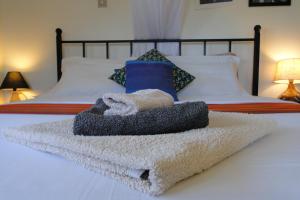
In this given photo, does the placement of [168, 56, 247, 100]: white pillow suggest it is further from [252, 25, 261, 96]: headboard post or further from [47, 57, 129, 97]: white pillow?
[47, 57, 129, 97]: white pillow

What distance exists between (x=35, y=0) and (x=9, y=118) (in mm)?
1926

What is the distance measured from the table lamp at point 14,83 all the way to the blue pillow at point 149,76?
1.25 metres

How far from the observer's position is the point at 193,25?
2619mm

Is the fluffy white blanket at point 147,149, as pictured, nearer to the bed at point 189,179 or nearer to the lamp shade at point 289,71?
the bed at point 189,179

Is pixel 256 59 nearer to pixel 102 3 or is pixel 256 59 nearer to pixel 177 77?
pixel 177 77

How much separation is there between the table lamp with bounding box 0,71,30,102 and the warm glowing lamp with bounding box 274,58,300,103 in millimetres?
2361

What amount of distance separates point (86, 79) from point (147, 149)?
1.66 m

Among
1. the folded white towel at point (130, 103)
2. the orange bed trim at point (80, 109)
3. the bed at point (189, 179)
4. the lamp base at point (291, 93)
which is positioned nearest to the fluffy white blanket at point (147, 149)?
the bed at point (189, 179)

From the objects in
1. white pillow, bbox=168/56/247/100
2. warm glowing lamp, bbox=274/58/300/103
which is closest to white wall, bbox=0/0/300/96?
warm glowing lamp, bbox=274/58/300/103

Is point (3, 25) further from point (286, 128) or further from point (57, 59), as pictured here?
point (286, 128)

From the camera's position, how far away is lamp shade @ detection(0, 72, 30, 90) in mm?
2592

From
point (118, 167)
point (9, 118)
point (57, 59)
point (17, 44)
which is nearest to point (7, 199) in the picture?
point (118, 167)

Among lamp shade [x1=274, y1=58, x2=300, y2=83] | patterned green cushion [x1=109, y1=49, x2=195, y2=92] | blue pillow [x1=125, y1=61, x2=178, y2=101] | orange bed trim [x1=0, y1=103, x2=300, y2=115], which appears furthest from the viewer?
lamp shade [x1=274, y1=58, x2=300, y2=83]

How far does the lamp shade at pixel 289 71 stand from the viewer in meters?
2.39
